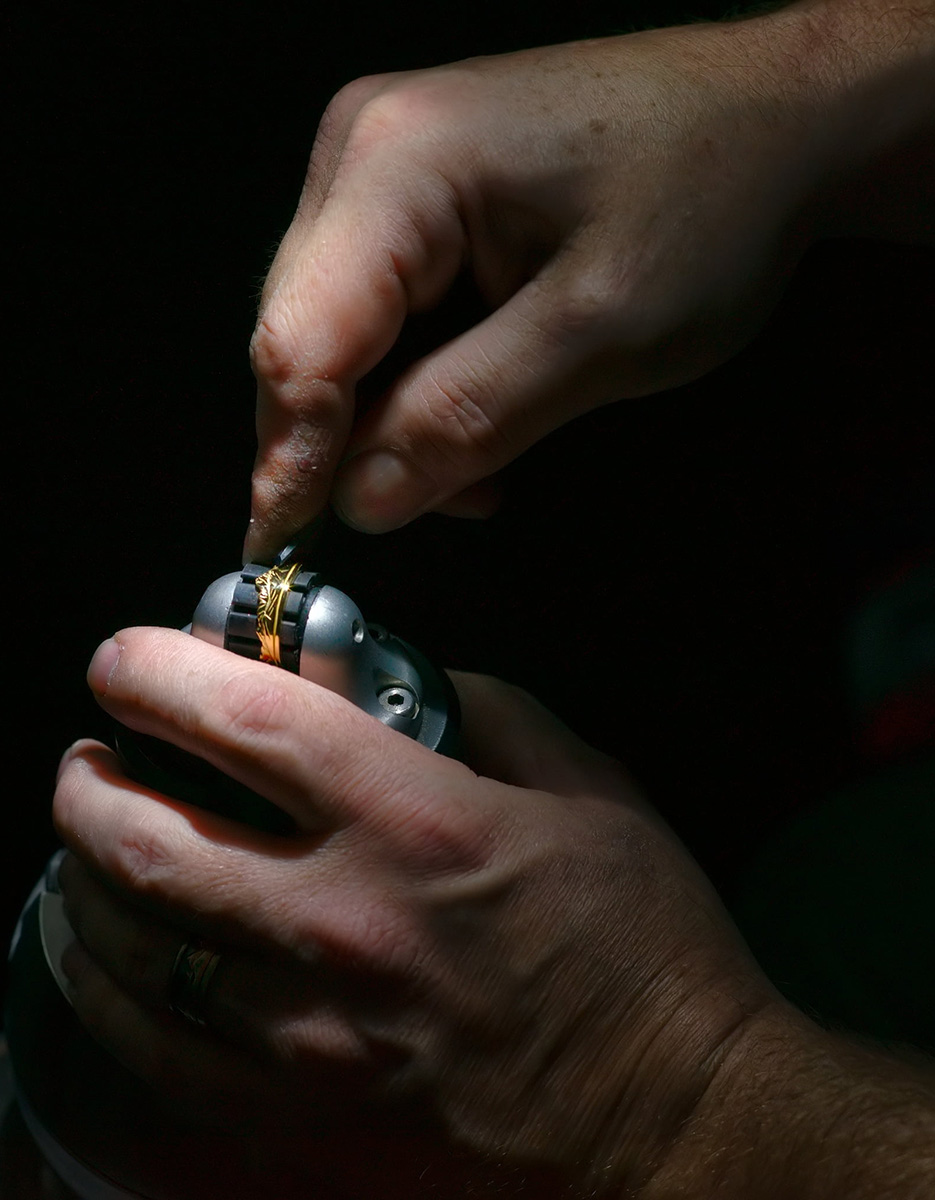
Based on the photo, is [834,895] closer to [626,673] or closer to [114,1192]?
[626,673]

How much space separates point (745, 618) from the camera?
101 centimetres

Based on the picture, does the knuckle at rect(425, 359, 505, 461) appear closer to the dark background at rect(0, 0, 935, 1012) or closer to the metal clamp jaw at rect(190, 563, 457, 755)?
the metal clamp jaw at rect(190, 563, 457, 755)

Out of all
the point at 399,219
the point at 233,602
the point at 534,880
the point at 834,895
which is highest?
the point at 399,219

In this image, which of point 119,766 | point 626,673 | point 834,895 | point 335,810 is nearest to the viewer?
point 335,810

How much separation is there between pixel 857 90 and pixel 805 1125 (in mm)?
662

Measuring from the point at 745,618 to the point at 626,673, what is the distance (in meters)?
0.13

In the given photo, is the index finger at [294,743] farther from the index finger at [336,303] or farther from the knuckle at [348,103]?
the knuckle at [348,103]

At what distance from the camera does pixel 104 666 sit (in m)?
0.58

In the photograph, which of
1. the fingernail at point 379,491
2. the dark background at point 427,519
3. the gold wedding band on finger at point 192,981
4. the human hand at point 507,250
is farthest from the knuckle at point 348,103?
the gold wedding band on finger at point 192,981

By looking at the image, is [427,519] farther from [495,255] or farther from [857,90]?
[857,90]

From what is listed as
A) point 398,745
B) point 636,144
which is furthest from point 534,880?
point 636,144

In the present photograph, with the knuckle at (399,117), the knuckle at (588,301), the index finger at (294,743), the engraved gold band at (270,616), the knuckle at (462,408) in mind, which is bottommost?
the index finger at (294,743)

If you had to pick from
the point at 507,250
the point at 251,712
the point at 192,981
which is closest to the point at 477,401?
the point at 507,250

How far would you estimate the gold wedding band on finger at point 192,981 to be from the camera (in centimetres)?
55
